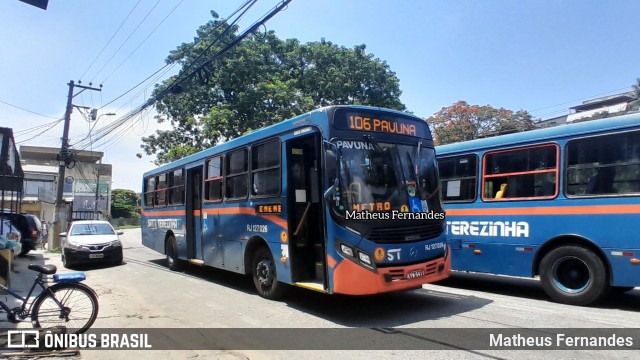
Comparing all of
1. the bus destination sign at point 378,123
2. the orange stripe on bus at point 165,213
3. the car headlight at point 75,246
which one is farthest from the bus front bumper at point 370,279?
the car headlight at point 75,246

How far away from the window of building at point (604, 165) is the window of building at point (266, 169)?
4915 mm

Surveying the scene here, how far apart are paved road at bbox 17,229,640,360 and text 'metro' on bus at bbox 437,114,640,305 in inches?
22.8

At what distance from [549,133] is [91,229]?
46.1 feet

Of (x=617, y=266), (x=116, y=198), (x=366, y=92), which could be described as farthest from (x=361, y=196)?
(x=116, y=198)

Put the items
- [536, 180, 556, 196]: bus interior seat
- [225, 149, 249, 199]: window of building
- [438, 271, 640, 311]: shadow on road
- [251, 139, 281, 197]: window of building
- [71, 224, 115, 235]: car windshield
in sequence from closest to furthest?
[438, 271, 640, 311]: shadow on road → [536, 180, 556, 196]: bus interior seat → [251, 139, 281, 197]: window of building → [225, 149, 249, 199]: window of building → [71, 224, 115, 235]: car windshield

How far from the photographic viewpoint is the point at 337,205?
20.9ft

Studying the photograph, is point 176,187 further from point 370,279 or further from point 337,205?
point 370,279

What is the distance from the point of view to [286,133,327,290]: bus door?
726 cm

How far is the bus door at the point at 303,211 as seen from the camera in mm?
7258

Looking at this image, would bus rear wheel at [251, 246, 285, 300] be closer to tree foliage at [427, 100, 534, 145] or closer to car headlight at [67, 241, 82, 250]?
car headlight at [67, 241, 82, 250]

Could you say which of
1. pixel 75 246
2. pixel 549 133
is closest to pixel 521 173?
pixel 549 133

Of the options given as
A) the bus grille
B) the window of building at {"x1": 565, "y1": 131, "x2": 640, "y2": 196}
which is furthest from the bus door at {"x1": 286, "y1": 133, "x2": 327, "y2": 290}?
the window of building at {"x1": 565, "y1": 131, "x2": 640, "y2": 196}

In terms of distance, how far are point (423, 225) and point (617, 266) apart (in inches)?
117

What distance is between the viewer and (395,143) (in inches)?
277
